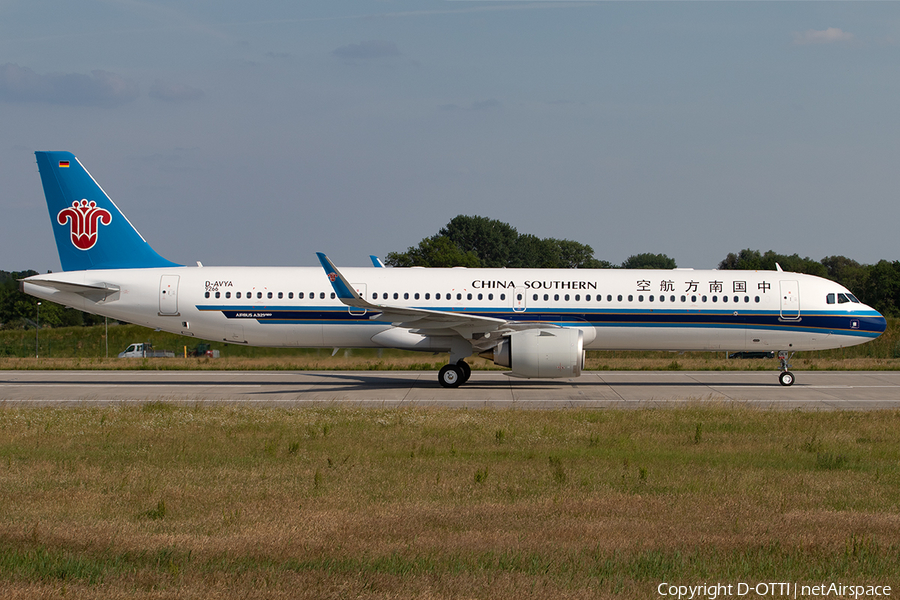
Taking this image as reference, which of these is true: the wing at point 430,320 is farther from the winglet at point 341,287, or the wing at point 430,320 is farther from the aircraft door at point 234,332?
the aircraft door at point 234,332

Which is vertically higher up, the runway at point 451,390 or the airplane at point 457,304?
the airplane at point 457,304

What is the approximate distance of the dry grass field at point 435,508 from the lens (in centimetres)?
645

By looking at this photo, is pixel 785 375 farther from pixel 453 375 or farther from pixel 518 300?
pixel 453 375

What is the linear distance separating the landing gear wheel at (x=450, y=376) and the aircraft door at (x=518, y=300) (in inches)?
97.8

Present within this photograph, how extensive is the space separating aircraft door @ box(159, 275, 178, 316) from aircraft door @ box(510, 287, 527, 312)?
10.0 m

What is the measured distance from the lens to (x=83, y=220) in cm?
2516

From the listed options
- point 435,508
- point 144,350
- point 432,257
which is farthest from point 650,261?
point 435,508

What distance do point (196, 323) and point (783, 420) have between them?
16509 mm

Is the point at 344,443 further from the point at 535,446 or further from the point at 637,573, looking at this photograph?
the point at 637,573

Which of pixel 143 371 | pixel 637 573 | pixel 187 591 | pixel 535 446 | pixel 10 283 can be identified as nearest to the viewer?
pixel 187 591

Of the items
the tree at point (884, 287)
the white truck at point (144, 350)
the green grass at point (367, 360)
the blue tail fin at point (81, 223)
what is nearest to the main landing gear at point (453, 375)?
the green grass at point (367, 360)

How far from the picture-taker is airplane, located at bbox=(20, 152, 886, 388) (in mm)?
24016

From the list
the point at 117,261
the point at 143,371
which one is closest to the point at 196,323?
the point at 117,261

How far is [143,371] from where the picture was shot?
32.0 meters
